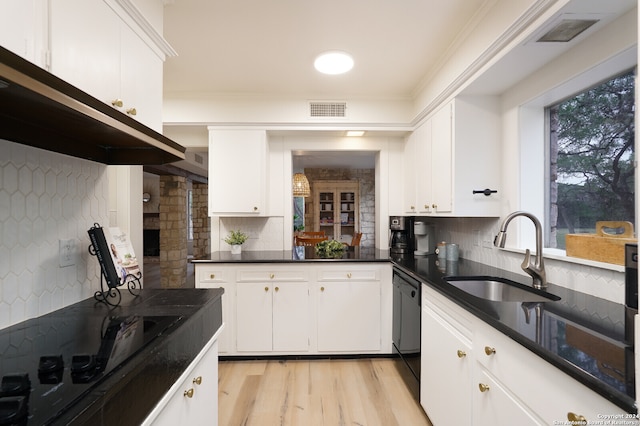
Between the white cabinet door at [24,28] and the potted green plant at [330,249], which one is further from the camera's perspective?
the potted green plant at [330,249]

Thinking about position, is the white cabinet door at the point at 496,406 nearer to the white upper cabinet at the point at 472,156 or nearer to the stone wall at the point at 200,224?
the white upper cabinet at the point at 472,156

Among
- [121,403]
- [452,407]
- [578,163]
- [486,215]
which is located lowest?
[452,407]

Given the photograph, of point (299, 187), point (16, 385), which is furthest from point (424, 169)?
point (299, 187)

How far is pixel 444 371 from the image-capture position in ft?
5.33

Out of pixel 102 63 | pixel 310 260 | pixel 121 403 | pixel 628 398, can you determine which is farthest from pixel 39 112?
pixel 310 260

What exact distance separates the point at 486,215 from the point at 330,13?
1.75 meters

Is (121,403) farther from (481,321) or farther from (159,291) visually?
(481,321)

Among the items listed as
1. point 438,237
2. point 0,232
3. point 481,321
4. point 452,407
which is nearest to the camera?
point 0,232

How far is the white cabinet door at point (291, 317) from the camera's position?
8.93ft

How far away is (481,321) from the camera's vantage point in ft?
4.23

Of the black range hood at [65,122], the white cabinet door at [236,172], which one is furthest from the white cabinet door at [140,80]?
the white cabinet door at [236,172]

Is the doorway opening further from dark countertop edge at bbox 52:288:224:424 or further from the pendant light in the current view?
dark countertop edge at bbox 52:288:224:424

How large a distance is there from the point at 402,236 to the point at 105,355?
2.70 meters

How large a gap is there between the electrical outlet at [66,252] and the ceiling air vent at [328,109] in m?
2.29
